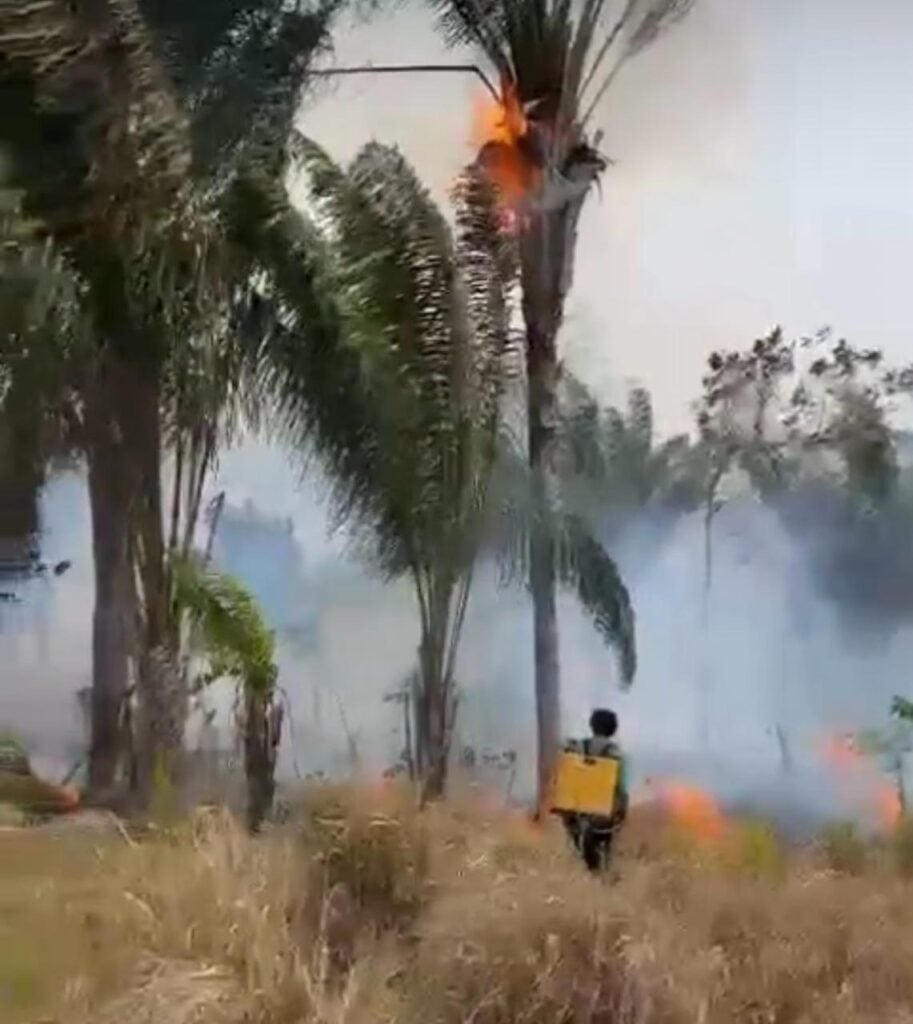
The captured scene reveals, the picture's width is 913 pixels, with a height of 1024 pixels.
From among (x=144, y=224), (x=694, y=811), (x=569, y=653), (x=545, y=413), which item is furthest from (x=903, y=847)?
(x=144, y=224)

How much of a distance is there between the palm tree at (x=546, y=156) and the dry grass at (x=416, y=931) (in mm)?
723

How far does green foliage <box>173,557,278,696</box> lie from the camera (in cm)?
557

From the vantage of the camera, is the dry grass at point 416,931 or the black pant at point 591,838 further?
the black pant at point 591,838

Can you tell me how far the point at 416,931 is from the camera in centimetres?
455

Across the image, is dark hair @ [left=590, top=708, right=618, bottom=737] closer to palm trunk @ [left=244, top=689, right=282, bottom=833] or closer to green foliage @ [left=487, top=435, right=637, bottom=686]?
green foliage @ [left=487, top=435, right=637, bottom=686]

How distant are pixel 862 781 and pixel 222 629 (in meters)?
1.86

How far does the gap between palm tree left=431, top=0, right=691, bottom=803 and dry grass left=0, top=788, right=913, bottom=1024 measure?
2.37 feet

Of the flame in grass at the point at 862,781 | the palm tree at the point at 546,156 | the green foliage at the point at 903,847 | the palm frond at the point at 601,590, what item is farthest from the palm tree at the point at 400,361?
the green foliage at the point at 903,847

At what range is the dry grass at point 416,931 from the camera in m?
4.23

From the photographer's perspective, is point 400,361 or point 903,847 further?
point 903,847

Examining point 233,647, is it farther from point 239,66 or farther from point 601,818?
point 239,66

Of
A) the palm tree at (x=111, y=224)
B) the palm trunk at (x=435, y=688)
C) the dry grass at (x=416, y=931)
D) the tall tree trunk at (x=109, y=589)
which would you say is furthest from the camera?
the palm trunk at (x=435, y=688)

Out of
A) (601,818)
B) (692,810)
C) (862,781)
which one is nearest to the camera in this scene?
(601,818)

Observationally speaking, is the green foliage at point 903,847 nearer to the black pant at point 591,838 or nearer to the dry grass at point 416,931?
the dry grass at point 416,931
